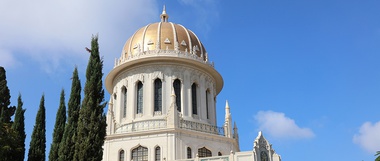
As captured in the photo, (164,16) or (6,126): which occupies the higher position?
(164,16)

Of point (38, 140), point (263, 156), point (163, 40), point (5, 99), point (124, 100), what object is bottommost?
point (263, 156)

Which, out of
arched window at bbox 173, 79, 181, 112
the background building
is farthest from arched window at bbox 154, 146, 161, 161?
arched window at bbox 173, 79, 181, 112

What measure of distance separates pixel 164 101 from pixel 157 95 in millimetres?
933

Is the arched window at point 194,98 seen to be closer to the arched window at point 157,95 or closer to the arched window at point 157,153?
the arched window at point 157,95

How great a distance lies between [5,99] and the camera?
103 feet

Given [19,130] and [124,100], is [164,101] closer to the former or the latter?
[124,100]

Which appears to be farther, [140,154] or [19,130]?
[140,154]

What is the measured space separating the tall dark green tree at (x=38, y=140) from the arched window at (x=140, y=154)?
671 centimetres

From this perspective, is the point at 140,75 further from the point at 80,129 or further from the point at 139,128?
the point at 80,129

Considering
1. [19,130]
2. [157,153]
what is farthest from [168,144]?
[19,130]

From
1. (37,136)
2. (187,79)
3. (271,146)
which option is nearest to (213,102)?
(187,79)

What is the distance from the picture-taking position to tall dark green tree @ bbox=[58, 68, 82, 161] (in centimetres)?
2262

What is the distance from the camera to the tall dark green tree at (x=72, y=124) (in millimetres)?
22625

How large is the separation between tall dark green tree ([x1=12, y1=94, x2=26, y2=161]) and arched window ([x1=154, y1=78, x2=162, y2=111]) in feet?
33.2
